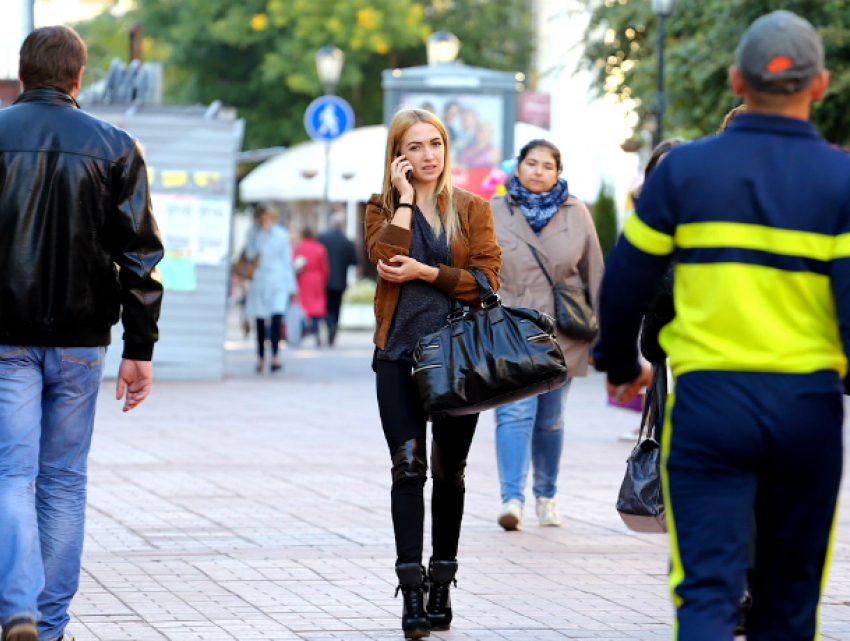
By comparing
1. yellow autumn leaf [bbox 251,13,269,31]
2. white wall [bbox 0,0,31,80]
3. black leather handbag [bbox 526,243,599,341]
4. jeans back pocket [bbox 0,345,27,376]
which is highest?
yellow autumn leaf [bbox 251,13,269,31]

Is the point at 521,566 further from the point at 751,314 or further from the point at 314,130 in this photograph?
the point at 314,130

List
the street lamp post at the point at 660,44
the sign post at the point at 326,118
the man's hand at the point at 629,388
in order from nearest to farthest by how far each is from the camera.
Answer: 1. the man's hand at the point at 629,388
2. the street lamp post at the point at 660,44
3. the sign post at the point at 326,118

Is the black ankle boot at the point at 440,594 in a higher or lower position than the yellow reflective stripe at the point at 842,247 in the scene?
lower

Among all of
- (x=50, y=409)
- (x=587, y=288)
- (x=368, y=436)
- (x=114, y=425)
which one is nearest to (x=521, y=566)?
(x=587, y=288)

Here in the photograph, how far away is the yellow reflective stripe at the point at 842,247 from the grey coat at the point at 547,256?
14.9ft

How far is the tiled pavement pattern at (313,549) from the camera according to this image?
18.9 ft

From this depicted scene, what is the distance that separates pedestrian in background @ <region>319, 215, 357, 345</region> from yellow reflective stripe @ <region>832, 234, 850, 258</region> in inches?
854

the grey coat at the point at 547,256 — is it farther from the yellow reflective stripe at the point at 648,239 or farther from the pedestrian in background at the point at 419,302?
the yellow reflective stripe at the point at 648,239

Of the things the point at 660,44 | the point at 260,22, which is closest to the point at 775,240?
the point at 660,44

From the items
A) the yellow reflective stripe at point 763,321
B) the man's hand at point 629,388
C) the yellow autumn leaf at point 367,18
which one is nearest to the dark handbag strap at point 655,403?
the man's hand at point 629,388

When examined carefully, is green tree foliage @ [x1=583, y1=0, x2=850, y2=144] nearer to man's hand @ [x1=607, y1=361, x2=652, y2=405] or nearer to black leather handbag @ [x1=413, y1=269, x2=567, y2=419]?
black leather handbag @ [x1=413, y1=269, x2=567, y2=419]

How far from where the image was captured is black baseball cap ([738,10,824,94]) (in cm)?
363

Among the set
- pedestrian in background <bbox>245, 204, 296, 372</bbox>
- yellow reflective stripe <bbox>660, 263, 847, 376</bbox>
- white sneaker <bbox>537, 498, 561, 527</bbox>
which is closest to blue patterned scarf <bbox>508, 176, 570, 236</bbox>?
white sneaker <bbox>537, 498, 561, 527</bbox>

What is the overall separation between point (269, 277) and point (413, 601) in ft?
42.3
